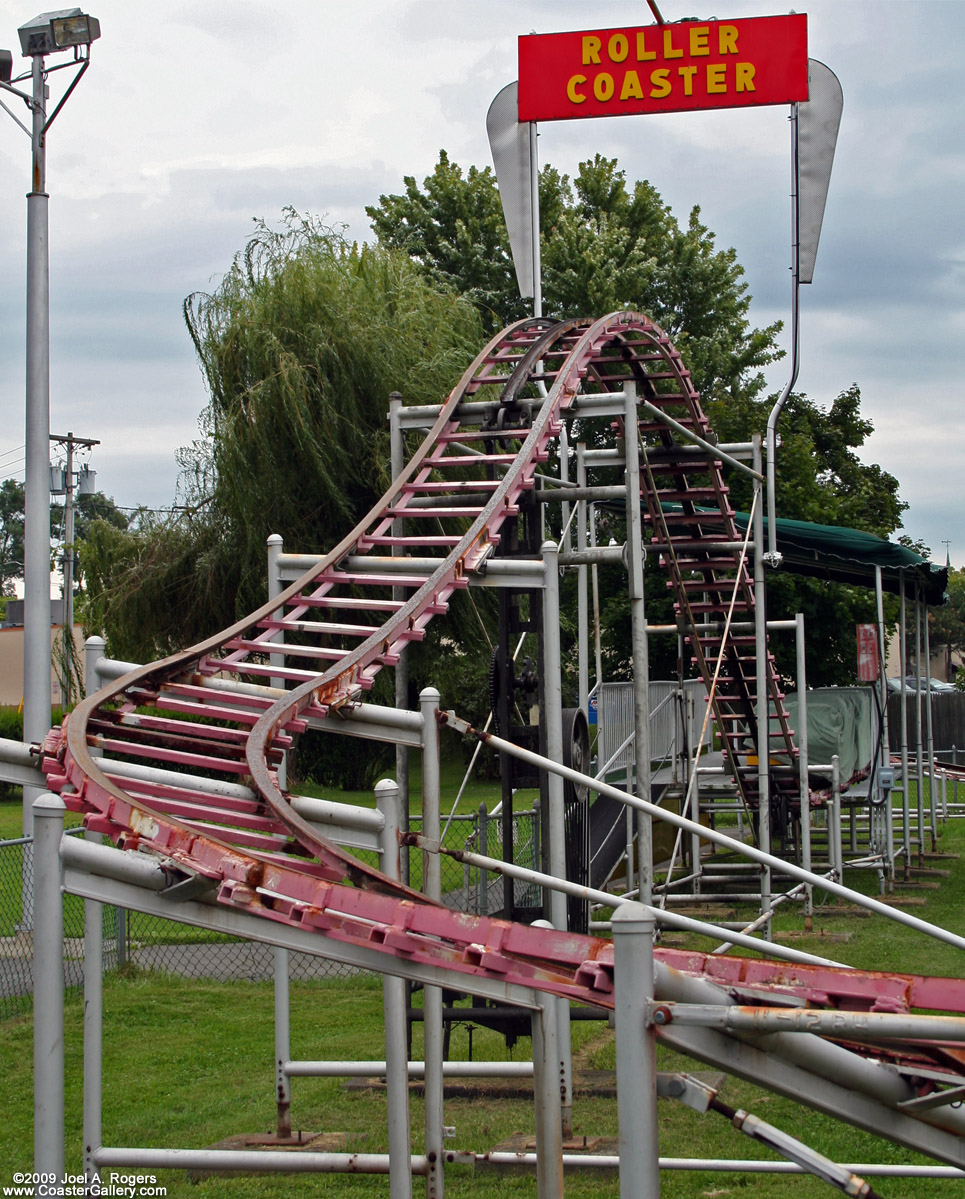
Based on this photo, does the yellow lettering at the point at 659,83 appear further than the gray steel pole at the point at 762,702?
Yes

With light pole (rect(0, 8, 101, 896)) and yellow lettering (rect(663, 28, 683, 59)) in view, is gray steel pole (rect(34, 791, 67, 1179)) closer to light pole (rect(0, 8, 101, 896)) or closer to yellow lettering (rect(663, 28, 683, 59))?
light pole (rect(0, 8, 101, 896))

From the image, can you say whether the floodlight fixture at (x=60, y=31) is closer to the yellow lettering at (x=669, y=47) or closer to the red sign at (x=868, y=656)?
the yellow lettering at (x=669, y=47)

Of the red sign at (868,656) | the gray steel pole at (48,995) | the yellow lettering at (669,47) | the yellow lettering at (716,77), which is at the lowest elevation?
the gray steel pole at (48,995)

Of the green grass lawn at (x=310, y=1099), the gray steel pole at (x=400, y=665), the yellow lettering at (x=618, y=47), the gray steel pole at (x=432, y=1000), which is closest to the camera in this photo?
the gray steel pole at (x=432, y=1000)

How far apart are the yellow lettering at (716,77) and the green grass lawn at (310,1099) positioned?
7.50 meters

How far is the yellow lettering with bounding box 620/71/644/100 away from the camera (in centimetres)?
1209

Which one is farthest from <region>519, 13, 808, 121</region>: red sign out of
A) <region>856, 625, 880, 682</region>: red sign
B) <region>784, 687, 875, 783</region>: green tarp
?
<region>784, 687, 875, 783</region>: green tarp

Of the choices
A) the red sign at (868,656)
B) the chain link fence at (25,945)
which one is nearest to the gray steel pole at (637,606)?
the chain link fence at (25,945)

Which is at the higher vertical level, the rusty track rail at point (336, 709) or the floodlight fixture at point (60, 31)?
the floodlight fixture at point (60, 31)

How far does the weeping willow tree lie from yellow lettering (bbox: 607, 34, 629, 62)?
1072 centimetres

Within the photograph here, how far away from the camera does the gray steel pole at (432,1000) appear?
16.0 feet

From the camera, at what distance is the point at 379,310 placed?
2409 centimetres

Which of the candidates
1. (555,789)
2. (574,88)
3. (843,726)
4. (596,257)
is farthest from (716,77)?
(596,257)

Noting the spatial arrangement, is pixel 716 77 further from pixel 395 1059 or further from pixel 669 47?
pixel 395 1059
